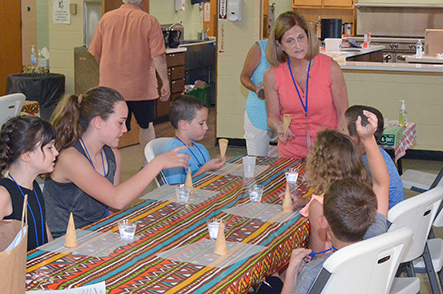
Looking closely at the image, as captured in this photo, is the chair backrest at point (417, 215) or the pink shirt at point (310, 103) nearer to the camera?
the chair backrest at point (417, 215)

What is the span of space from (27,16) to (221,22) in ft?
12.2

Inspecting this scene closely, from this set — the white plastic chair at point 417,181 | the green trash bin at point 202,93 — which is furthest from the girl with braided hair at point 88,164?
the green trash bin at point 202,93

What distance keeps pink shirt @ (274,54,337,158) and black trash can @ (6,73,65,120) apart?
14.4 feet

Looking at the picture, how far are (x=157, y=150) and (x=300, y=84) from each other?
0.91m

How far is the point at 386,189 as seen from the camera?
2436 millimetres

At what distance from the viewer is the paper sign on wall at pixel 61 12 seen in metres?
7.01

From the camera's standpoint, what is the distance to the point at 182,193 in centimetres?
255

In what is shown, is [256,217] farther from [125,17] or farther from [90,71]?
[90,71]

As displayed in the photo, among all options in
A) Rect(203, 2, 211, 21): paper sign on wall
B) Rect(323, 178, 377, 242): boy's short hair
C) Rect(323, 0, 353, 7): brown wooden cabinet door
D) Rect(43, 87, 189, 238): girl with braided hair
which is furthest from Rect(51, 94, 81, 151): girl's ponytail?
Rect(323, 0, 353, 7): brown wooden cabinet door

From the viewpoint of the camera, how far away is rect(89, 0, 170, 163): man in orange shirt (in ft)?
17.1

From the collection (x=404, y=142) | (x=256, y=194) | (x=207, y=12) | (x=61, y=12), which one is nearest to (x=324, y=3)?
(x=207, y=12)

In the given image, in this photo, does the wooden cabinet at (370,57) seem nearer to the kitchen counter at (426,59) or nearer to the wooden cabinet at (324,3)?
the kitchen counter at (426,59)

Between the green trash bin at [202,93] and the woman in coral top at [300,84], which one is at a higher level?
the woman in coral top at [300,84]

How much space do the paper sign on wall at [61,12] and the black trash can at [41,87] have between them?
65 cm
